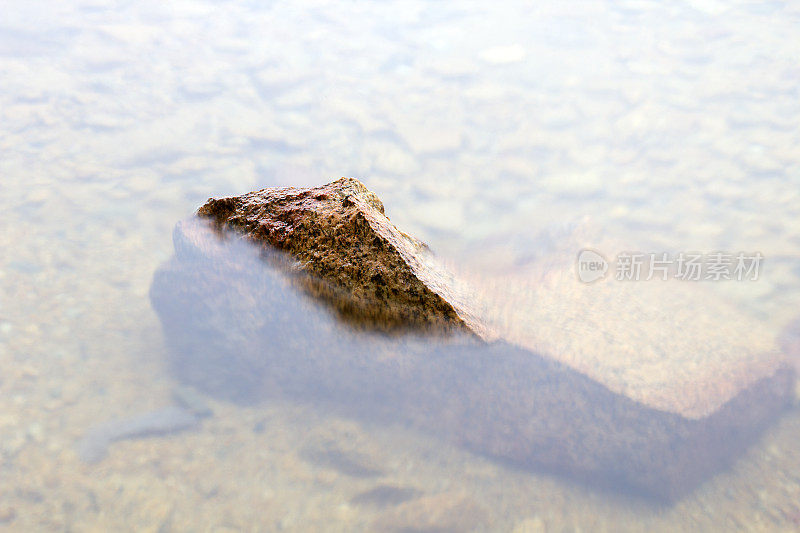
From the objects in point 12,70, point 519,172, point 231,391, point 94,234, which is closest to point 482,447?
point 231,391

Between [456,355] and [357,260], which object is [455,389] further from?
[357,260]

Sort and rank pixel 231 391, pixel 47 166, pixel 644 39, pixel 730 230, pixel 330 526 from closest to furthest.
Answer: pixel 330 526, pixel 231 391, pixel 730 230, pixel 47 166, pixel 644 39

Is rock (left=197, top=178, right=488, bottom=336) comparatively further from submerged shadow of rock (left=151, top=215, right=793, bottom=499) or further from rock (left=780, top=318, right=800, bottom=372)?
rock (left=780, top=318, right=800, bottom=372)

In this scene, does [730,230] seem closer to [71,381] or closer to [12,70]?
[71,381]

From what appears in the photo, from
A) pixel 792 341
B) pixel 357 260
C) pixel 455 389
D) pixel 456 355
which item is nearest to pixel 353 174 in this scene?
pixel 357 260

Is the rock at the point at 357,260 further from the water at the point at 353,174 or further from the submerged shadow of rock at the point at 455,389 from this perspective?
the water at the point at 353,174

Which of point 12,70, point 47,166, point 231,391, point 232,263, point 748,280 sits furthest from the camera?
point 12,70
